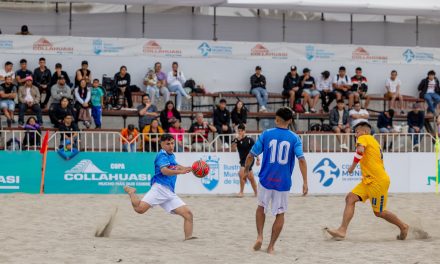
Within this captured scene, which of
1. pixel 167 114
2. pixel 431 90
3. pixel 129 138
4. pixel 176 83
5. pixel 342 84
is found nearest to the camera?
pixel 129 138

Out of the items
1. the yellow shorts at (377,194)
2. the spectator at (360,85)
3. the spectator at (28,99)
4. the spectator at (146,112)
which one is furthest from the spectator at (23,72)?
the yellow shorts at (377,194)

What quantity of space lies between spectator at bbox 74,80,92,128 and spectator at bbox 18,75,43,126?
940 millimetres

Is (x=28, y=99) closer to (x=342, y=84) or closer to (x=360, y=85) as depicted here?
(x=342, y=84)

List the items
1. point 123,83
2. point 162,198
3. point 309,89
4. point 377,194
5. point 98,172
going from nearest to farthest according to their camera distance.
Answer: point 162,198 → point 377,194 → point 98,172 → point 123,83 → point 309,89

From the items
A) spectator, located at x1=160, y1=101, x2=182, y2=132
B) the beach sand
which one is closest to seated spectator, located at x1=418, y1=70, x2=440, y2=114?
the beach sand

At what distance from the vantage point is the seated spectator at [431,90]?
2609 cm

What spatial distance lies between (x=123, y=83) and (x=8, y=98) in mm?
3079

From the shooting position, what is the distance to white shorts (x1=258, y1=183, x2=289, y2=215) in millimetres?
10539

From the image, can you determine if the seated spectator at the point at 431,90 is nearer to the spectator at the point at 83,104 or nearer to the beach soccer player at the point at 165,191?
the spectator at the point at 83,104

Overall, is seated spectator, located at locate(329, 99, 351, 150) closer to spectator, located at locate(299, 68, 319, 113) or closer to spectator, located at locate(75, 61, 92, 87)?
spectator, located at locate(299, 68, 319, 113)

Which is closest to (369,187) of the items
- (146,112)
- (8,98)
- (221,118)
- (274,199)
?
(274,199)

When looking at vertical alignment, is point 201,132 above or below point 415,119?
below

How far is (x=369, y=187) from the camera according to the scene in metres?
12.2

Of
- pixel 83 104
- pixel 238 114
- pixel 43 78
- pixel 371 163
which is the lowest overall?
pixel 371 163
